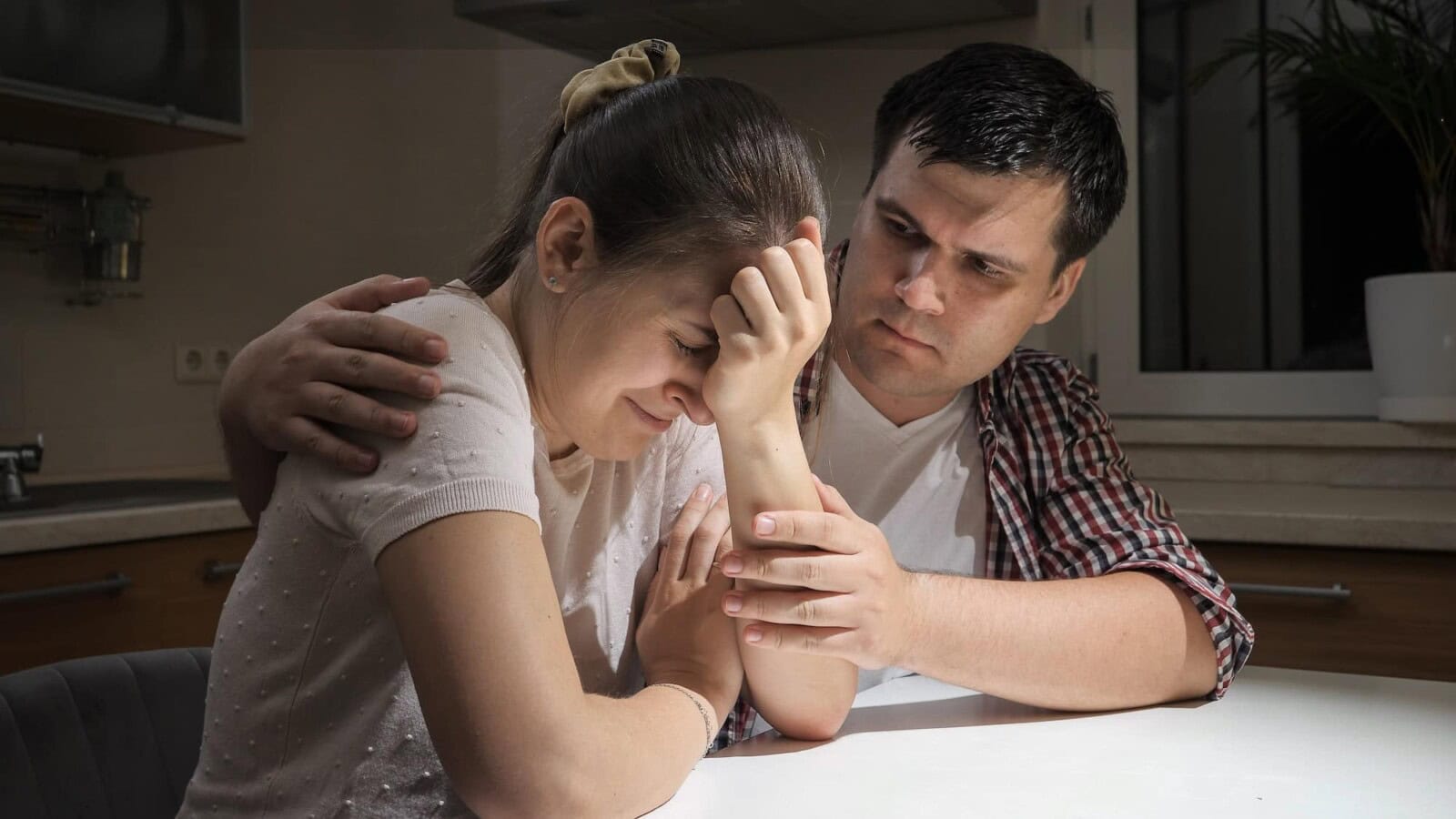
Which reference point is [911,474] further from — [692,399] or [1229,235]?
[1229,235]

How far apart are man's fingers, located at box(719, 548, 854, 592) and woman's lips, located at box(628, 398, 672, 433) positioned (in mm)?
110

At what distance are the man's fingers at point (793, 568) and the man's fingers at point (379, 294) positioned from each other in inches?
12.4

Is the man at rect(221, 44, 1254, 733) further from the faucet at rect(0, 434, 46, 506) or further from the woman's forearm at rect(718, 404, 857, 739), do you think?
the faucet at rect(0, 434, 46, 506)

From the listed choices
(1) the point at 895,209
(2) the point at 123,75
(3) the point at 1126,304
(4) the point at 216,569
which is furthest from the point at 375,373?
(3) the point at 1126,304

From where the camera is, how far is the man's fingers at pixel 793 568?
89 centimetres

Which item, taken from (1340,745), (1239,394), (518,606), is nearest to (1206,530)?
(1239,394)

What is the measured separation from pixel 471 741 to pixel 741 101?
1.64ft

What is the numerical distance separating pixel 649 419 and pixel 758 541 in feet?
0.41

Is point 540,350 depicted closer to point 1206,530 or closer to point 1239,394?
point 1206,530

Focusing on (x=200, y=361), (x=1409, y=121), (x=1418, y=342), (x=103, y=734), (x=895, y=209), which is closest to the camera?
(x=103, y=734)

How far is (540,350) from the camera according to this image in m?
0.89

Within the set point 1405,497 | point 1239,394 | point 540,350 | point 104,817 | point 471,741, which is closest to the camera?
point 471,741

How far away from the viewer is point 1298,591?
1889 millimetres

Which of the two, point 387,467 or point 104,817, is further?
point 104,817
